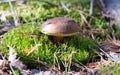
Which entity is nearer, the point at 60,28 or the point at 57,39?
the point at 60,28

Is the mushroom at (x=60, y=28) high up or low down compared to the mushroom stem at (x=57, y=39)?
up

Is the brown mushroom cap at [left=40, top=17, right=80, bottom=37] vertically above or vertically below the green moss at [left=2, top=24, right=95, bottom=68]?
above

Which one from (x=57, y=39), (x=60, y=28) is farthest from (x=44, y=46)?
(x=60, y=28)

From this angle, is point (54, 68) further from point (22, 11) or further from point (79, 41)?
point (22, 11)

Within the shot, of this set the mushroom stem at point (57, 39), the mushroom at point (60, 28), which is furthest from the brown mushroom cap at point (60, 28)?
the mushroom stem at point (57, 39)

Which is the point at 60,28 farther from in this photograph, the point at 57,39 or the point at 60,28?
the point at 57,39

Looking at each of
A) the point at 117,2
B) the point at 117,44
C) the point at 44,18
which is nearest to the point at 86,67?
the point at 117,44

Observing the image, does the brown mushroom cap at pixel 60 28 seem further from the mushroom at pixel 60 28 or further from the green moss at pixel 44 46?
the green moss at pixel 44 46

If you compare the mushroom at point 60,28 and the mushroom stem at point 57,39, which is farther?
the mushroom stem at point 57,39

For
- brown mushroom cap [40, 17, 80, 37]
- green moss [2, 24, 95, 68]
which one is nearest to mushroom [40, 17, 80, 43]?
brown mushroom cap [40, 17, 80, 37]

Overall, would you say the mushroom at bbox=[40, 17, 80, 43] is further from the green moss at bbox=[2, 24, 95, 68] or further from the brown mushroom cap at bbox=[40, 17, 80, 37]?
the green moss at bbox=[2, 24, 95, 68]
